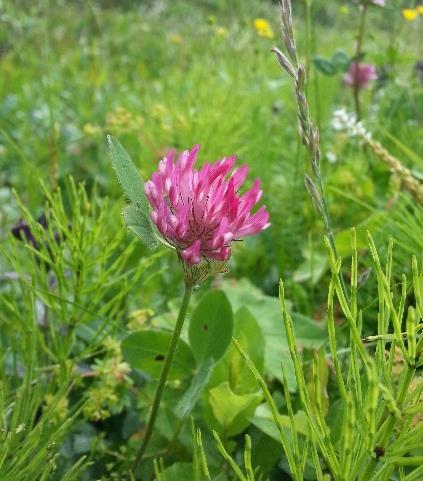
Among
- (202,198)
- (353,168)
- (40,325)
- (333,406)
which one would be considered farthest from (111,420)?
(353,168)

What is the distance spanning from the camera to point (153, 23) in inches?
231

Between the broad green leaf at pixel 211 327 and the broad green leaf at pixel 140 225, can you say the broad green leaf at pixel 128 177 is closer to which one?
the broad green leaf at pixel 140 225

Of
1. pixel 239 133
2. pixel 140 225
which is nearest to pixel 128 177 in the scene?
pixel 140 225

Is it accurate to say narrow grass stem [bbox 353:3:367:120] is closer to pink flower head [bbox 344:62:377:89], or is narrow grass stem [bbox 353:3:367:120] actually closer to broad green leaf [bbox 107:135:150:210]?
pink flower head [bbox 344:62:377:89]

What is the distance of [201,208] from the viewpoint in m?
0.47

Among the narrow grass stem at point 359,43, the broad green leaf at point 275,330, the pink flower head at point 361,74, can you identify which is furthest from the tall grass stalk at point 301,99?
the pink flower head at point 361,74

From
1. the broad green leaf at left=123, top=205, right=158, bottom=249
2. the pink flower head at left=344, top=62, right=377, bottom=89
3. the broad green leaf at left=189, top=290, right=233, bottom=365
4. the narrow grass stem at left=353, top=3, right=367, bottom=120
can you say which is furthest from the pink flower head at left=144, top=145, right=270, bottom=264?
the pink flower head at left=344, top=62, right=377, bottom=89

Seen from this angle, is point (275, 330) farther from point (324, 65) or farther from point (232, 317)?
point (324, 65)

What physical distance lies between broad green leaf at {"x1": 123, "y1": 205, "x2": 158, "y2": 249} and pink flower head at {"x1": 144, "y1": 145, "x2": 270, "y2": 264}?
0.5 inches

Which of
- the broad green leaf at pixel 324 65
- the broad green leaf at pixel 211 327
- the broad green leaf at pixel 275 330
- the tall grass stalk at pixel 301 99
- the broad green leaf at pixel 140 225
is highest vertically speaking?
the tall grass stalk at pixel 301 99

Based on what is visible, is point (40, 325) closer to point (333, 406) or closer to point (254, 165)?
point (333, 406)

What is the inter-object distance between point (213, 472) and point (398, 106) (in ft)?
3.93

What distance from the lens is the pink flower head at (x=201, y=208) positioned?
0.45 metres

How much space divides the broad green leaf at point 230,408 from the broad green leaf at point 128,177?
0.59ft
